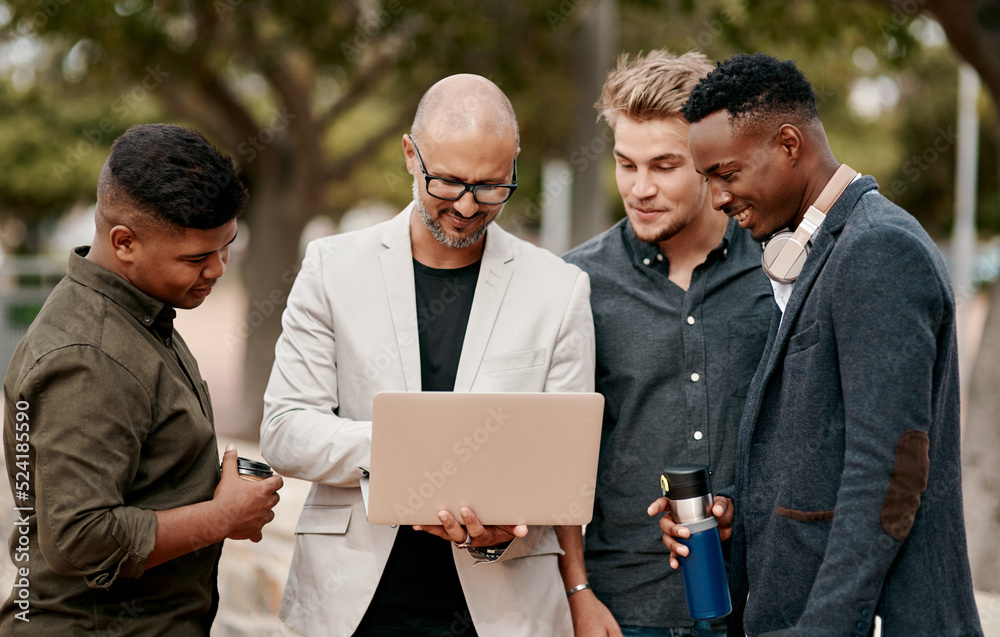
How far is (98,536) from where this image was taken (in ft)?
7.07

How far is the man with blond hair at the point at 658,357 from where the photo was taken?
2.91 meters

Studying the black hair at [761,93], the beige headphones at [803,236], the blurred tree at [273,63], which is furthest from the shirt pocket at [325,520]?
the blurred tree at [273,63]

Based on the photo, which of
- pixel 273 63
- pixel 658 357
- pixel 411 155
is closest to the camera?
pixel 411 155

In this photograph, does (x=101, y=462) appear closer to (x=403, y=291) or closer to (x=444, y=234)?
(x=403, y=291)

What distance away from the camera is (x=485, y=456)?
7.69 ft

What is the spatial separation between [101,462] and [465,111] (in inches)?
52.0

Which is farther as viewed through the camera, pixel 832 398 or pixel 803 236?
pixel 803 236

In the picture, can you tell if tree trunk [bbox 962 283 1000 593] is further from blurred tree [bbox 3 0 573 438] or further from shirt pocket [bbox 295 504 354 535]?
blurred tree [bbox 3 0 573 438]

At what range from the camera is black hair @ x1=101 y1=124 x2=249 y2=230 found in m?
2.39

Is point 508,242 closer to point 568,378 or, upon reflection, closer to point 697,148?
point 568,378

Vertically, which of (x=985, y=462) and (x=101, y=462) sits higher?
(x=101, y=462)

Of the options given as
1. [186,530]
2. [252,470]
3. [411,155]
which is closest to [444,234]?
[411,155]

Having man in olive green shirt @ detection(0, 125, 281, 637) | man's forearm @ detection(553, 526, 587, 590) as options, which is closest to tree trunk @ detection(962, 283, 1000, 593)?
man's forearm @ detection(553, 526, 587, 590)

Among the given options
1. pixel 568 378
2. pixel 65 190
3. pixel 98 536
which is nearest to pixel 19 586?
pixel 98 536
